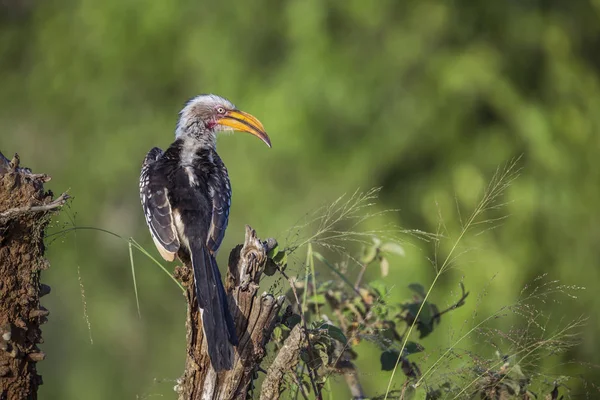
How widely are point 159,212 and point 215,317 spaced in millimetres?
986

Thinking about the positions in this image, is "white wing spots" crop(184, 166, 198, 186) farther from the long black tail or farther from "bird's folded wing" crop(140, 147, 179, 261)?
the long black tail

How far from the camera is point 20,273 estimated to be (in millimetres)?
2631

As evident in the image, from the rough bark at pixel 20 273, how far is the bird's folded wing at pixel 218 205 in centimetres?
93

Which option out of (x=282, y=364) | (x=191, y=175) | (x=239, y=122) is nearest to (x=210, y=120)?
(x=239, y=122)

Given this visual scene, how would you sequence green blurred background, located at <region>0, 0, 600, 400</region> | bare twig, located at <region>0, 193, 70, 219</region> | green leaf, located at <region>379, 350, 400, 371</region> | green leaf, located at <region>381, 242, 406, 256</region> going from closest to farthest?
bare twig, located at <region>0, 193, 70, 219</region>, green leaf, located at <region>379, 350, 400, 371</region>, green leaf, located at <region>381, 242, 406, 256</region>, green blurred background, located at <region>0, 0, 600, 400</region>

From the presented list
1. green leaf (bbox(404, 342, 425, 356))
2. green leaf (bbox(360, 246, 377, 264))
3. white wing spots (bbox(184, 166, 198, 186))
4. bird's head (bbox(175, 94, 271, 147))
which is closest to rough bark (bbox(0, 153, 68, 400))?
white wing spots (bbox(184, 166, 198, 186))

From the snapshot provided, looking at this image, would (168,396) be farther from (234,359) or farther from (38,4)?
(234,359)

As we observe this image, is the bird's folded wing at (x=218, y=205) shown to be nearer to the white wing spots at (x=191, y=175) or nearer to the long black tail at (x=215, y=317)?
the white wing spots at (x=191, y=175)

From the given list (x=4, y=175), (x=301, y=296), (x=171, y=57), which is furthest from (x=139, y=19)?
(x=4, y=175)

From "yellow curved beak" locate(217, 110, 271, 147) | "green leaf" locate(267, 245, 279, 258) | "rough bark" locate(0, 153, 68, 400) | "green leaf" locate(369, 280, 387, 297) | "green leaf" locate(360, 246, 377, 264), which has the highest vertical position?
"yellow curved beak" locate(217, 110, 271, 147)

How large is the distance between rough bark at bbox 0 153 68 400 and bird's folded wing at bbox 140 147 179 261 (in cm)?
90

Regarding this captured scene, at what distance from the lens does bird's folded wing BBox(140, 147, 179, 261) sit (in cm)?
355

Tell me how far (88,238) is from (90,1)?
91.1 inches

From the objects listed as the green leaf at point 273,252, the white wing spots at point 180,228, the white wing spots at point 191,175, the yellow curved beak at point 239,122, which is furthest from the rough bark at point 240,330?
the yellow curved beak at point 239,122
